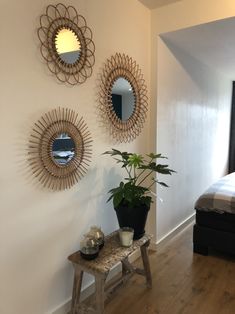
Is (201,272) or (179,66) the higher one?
(179,66)

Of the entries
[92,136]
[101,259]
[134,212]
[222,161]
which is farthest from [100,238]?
[222,161]

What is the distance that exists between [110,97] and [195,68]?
6.09 feet

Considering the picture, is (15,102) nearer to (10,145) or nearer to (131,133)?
(10,145)

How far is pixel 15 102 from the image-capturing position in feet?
4.94

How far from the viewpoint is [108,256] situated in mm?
1814

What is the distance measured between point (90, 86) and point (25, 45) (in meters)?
0.59

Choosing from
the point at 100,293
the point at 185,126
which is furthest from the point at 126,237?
the point at 185,126

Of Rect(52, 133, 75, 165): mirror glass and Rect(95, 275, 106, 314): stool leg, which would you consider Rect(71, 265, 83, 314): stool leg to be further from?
Rect(52, 133, 75, 165): mirror glass

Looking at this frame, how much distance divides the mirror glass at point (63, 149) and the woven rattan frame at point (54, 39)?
1.26ft

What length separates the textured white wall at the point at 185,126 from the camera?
288 cm

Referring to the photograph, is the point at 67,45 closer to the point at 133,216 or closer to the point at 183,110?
the point at 133,216

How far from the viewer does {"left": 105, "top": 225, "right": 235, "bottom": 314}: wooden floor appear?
201 centimetres

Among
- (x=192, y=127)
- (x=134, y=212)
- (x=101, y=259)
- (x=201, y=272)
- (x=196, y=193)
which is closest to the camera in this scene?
(x=101, y=259)

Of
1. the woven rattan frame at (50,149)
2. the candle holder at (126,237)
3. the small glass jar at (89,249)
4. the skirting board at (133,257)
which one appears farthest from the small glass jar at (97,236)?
the skirting board at (133,257)
